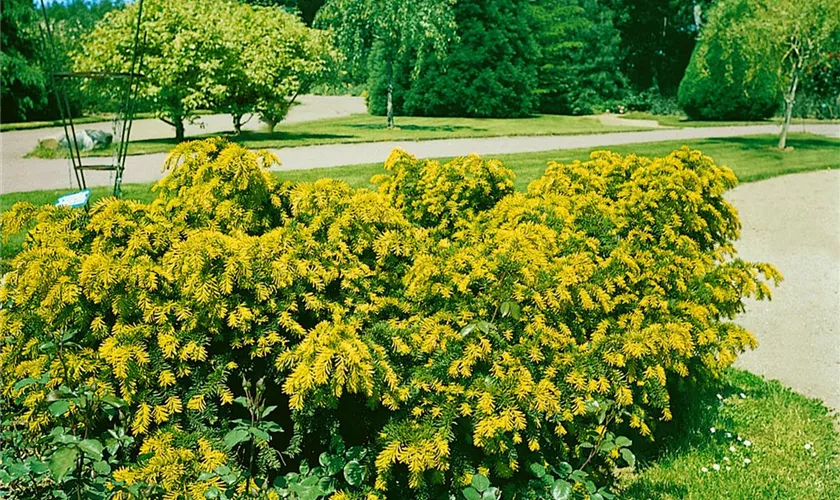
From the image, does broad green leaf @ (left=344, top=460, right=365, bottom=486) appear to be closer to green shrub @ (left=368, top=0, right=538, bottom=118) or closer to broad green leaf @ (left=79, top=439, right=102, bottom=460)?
broad green leaf @ (left=79, top=439, right=102, bottom=460)

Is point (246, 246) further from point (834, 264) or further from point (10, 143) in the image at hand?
point (10, 143)

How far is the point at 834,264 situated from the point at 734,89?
19.7 metres

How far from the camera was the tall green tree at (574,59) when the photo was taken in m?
28.7

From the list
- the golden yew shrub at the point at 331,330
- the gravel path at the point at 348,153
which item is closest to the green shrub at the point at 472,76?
the gravel path at the point at 348,153

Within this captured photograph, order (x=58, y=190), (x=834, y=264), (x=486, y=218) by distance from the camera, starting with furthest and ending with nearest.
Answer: (x=58, y=190) < (x=834, y=264) < (x=486, y=218)

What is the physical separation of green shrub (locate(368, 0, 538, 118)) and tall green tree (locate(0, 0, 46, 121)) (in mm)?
10377

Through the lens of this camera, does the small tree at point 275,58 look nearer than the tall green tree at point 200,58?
No

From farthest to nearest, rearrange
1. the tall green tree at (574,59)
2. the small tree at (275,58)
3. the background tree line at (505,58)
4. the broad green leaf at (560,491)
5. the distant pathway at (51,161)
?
the tall green tree at (574,59) < the small tree at (275,58) < the background tree line at (505,58) < the distant pathway at (51,161) < the broad green leaf at (560,491)

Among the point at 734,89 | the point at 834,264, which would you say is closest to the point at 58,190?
the point at 834,264

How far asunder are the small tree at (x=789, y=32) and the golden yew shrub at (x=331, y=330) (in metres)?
11.5

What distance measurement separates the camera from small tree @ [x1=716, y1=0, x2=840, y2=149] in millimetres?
12609

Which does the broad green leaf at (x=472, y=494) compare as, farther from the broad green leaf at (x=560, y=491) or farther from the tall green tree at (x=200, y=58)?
the tall green tree at (x=200, y=58)

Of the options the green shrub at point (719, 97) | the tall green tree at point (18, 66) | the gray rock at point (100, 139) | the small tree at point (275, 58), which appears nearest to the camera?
the gray rock at point (100, 139)

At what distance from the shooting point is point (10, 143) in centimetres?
1441
